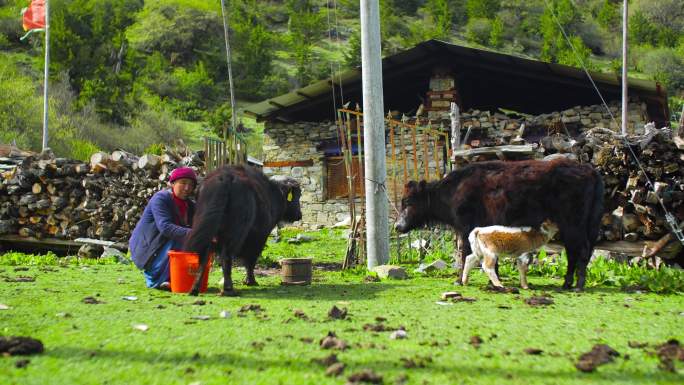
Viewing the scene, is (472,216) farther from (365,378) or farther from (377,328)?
(365,378)

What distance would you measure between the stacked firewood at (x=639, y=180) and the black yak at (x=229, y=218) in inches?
187

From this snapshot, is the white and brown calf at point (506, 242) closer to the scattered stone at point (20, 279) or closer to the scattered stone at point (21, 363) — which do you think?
the scattered stone at point (21, 363)

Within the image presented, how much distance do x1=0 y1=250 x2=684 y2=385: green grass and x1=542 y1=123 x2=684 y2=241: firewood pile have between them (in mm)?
2371

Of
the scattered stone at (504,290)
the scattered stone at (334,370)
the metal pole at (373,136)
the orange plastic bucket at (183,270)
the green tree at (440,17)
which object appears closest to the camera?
the scattered stone at (334,370)

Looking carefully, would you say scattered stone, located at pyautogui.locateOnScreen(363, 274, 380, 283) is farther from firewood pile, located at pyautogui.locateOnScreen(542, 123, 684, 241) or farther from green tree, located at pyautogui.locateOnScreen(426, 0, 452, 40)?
green tree, located at pyautogui.locateOnScreen(426, 0, 452, 40)

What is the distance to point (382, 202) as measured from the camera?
894cm

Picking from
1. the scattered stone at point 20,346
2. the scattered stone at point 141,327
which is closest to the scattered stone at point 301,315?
the scattered stone at point 141,327

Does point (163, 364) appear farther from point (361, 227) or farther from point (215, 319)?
point (361, 227)

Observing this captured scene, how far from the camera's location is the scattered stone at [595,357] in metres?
3.22

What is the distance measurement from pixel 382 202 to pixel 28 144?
28208 millimetres

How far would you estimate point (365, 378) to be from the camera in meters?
2.99

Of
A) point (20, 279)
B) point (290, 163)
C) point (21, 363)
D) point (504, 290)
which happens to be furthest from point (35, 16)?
point (21, 363)

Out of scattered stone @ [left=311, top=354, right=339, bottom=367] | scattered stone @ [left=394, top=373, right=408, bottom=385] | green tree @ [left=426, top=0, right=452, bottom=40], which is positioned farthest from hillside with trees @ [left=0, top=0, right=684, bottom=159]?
scattered stone @ [left=394, top=373, right=408, bottom=385]

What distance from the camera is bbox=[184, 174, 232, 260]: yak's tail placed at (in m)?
5.93
